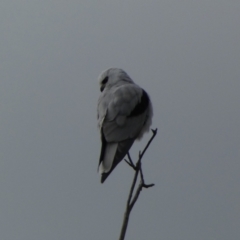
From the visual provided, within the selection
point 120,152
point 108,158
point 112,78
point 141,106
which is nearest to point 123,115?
point 141,106

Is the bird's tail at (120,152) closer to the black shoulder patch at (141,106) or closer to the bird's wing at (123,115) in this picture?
the bird's wing at (123,115)

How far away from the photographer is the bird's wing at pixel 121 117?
471cm

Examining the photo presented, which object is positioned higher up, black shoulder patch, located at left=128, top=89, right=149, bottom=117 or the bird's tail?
black shoulder patch, located at left=128, top=89, right=149, bottom=117

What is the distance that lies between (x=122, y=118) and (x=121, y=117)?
0.01 metres

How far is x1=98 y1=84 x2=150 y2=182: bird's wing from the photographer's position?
15.4ft

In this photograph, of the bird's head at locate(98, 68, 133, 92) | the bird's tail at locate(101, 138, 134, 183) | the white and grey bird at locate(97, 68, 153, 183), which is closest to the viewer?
the bird's tail at locate(101, 138, 134, 183)

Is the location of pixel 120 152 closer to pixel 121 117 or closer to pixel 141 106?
pixel 121 117

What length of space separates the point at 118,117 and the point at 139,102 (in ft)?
0.76

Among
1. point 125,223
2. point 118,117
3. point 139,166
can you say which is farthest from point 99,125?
point 125,223

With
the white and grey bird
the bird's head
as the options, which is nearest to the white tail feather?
the white and grey bird

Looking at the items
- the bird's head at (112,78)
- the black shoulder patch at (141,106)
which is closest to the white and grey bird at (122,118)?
the black shoulder patch at (141,106)

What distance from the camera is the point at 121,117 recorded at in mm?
4812

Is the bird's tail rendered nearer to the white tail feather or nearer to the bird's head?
the white tail feather

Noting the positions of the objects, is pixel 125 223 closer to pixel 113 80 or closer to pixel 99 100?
pixel 99 100
